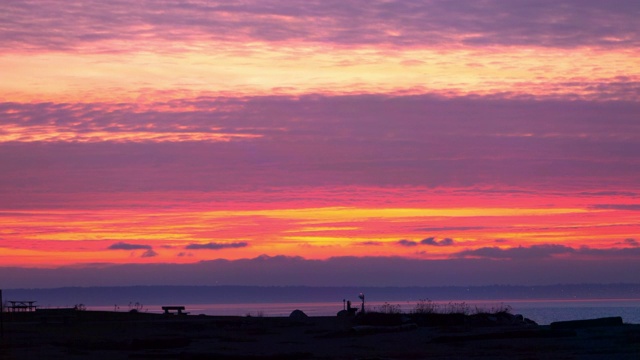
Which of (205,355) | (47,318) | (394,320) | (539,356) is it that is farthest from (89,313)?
(539,356)

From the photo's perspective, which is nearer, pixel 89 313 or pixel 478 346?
pixel 478 346

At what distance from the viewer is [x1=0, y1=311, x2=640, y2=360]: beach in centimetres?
2956

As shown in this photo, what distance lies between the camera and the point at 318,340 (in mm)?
37125

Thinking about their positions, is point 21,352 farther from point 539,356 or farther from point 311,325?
point 311,325

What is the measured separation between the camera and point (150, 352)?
31594mm

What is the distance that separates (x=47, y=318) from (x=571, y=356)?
103 feet

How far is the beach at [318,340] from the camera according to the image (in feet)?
97.0

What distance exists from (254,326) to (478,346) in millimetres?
15961

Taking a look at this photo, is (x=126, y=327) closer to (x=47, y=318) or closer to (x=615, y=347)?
(x=47, y=318)

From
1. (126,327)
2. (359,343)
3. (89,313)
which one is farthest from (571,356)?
(89,313)

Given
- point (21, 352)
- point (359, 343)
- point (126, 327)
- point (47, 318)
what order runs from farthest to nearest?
point (47, 318)
point (126, 327)
point (359, 343)
point (21, 352)

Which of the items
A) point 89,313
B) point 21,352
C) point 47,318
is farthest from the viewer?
point 89,313

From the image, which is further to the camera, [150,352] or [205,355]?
[150,352]

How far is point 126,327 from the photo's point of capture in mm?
44969
